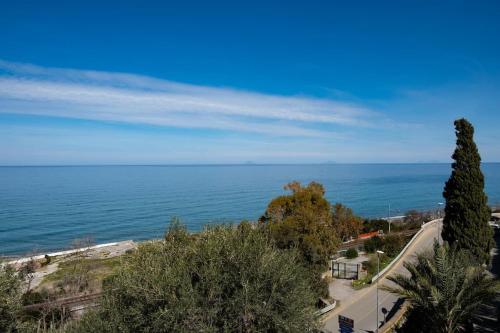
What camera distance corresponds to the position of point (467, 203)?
2258 cm

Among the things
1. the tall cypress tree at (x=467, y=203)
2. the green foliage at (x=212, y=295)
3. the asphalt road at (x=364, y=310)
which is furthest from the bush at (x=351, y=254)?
the green foliage at (x=212, y=295)

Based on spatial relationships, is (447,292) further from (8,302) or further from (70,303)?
(70,303)

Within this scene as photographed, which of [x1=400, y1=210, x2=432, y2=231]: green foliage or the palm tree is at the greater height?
the palm tree

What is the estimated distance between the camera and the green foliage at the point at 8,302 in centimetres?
1480

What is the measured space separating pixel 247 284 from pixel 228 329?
149cm

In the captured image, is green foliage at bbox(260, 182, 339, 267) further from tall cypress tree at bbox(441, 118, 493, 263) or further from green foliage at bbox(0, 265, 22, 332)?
green foliage at bbox(0, 265, 22, 332)

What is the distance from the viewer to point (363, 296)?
26578mm

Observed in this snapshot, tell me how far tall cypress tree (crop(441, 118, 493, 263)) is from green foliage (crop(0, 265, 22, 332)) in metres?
23.4

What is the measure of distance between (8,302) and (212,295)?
9.37 metres

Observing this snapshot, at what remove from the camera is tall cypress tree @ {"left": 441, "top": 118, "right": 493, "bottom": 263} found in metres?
22.4

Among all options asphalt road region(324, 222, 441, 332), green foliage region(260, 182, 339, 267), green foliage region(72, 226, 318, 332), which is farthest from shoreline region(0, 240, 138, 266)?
green foliage region(72, 226, 318, 332)

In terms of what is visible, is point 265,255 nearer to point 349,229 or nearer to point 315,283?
point 315,283

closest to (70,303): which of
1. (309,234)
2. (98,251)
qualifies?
(309,234)

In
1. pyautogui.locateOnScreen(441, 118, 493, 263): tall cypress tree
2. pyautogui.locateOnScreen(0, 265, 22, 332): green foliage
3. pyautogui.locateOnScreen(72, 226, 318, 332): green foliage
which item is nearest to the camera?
pyautogui.locateOnScreen(72, 226, 318, 332): green foliage
